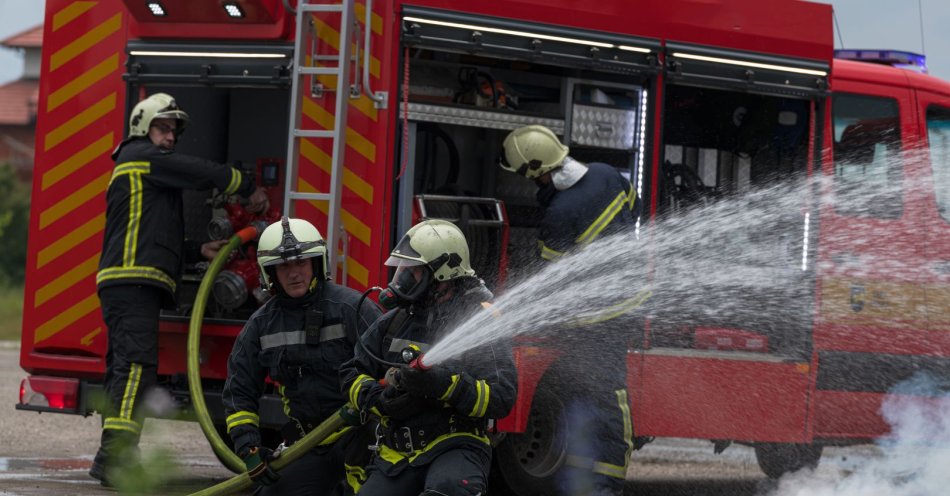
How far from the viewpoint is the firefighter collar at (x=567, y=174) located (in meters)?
6.83

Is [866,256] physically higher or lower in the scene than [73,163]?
lower

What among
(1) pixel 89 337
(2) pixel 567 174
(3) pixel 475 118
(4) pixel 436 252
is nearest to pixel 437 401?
(4) pixel 436 252

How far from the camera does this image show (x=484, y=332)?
198 inches

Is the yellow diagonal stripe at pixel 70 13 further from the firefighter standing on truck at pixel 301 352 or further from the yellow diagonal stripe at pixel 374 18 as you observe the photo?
the firefighter standing on truck at pixel 301 352

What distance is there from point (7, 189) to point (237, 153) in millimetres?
29200

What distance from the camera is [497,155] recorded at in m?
7.95

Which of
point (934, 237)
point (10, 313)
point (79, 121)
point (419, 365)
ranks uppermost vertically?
point (79, 121)

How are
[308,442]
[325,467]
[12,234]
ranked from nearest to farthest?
[308,442]
[325,467]
[12,234]

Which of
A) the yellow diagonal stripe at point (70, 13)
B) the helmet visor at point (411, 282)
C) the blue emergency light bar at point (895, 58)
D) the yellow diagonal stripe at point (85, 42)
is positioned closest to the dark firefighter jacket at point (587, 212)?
the helmet visor at point (411, 282)

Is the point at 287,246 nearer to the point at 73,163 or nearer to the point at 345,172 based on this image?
the point at 345,172

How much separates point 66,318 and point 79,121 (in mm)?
1013

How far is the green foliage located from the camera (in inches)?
1227

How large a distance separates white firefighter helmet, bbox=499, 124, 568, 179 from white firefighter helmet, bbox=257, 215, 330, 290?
161 centimetres

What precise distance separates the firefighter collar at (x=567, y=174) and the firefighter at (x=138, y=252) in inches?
61.4
